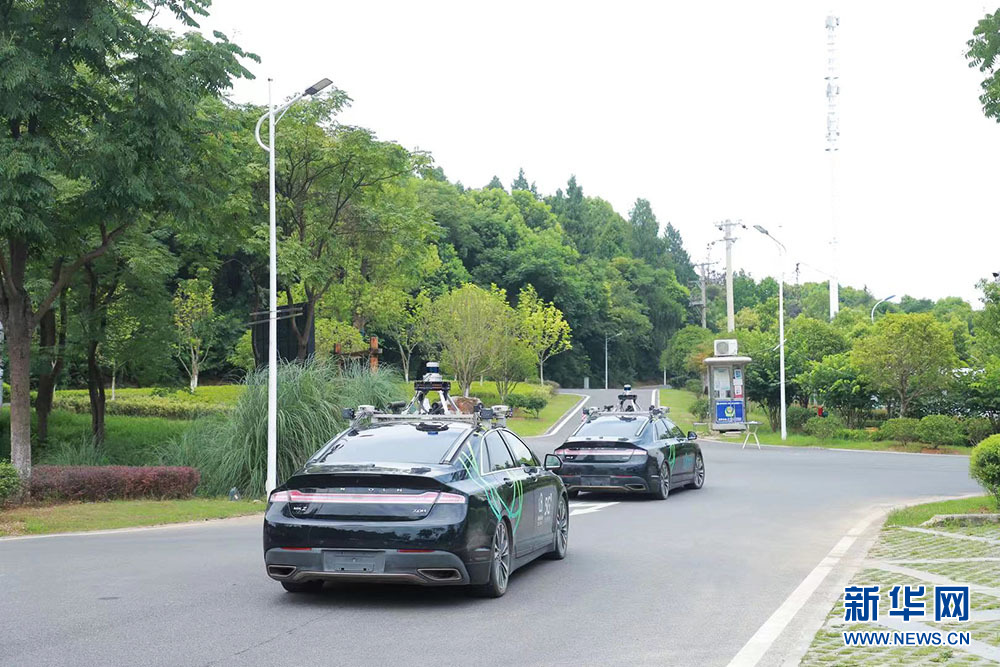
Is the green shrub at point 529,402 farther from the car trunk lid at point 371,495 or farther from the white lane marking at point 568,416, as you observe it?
the car trunk lid at point 371,495

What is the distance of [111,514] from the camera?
16750 mm

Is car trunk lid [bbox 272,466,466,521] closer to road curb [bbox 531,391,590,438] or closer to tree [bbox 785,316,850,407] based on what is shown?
road curb [bbox 531,391,590,438]

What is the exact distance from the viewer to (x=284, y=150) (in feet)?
89.8

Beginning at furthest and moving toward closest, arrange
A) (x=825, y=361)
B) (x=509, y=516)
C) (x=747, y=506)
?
(x=825, y=361)
(x=747, y=506)
(x=509, y=516)

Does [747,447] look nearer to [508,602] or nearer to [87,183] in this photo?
[87,183]

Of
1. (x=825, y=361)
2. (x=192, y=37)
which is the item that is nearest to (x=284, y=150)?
(x=192, y=37)

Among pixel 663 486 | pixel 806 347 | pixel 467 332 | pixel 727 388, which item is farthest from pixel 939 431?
pixel 467 332

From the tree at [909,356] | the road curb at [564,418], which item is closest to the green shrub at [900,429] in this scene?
the tree at [909,356]

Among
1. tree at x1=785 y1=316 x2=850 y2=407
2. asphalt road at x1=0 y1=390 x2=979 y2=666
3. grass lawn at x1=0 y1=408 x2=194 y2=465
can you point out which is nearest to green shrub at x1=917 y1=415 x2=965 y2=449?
tree at x1=785 y1=316 x2=850 y2=407

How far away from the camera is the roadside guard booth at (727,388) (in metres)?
40.9

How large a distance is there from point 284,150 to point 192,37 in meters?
8.46

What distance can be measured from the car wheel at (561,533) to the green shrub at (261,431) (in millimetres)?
9972

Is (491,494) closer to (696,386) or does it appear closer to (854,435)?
(854,435)

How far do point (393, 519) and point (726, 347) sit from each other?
34.8 m
